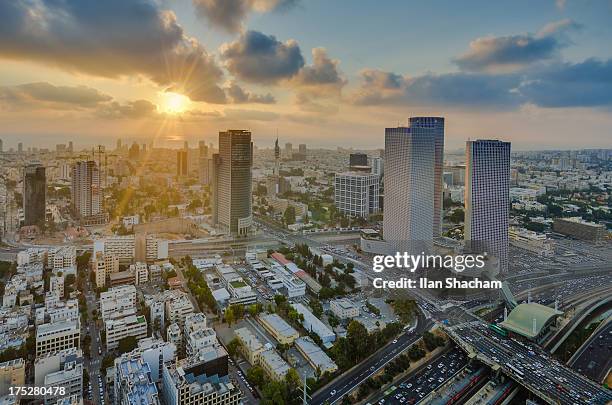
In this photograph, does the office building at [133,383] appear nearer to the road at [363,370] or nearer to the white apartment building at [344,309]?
the road at [363,370]

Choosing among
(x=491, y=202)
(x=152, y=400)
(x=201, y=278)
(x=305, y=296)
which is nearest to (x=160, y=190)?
(x=201, y=278)

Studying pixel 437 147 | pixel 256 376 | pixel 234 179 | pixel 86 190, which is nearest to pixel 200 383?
pixel 256 376

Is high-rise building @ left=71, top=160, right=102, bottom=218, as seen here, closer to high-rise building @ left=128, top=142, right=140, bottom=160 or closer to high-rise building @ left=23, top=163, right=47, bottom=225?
high-rise building @ left=23, top=163, right=47, bottom=225

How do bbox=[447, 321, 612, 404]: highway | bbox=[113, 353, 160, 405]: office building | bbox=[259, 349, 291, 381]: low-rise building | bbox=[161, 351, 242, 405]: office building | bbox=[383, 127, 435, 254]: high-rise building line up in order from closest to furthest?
bbox=[113, 353, 160, 405]: office building, bbox=[161, 351, 242, 405]: office building, bbox=[447, 321, 612, 404]: highway, bbox=[259, 349, 291, 381]: low-rise building, bbox=[383, 127, 435, 254]: high-rise building

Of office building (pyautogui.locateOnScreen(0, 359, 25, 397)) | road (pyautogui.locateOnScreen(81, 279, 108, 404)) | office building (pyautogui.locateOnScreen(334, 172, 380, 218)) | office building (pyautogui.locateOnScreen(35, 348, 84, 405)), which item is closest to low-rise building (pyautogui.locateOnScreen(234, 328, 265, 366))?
road (pyautogui.locateOnScreen(81, 279, 108, 404))

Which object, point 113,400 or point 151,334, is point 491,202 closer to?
point 151,334

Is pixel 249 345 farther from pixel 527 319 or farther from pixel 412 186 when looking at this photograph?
Result: pixel 412 186

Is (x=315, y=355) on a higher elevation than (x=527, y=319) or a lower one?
lower
